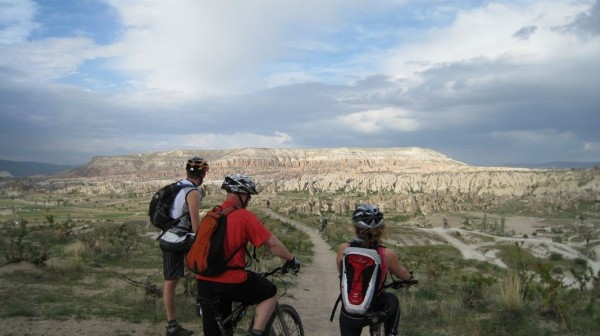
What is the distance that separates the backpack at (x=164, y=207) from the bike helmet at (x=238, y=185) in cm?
142

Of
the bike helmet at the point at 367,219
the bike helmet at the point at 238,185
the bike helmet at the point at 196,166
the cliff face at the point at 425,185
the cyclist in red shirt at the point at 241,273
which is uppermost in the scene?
the bike helmet at the point at 196,166

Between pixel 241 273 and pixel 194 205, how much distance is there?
1569mm

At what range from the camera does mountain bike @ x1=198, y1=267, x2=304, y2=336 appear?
4758 millimetres

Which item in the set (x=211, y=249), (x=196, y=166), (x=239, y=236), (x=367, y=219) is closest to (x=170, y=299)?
(x=196, y=166)

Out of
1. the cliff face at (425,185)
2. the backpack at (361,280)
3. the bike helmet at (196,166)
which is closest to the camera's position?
the backpack at (361,280)

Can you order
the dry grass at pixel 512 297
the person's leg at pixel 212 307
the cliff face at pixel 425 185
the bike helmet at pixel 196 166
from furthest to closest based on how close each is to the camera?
the cliff face at pixel 425 185
the dry grass at pixel 512 297
the bike helmet at pixel 196 166
the person's leg at pixel 212 307

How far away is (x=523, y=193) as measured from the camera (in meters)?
109

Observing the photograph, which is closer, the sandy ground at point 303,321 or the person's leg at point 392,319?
the person's leg at point 392,319

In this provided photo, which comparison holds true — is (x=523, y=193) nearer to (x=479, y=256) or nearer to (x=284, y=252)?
(x=479, y=256)

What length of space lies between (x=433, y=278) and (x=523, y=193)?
107479mm

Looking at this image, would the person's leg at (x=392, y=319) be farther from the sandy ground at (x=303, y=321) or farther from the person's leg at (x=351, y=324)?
the sandy ground at (x=303, y=321)

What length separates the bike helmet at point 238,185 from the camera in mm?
4875

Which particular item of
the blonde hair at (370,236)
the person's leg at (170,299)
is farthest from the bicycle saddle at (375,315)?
the person's leg at (170,299)

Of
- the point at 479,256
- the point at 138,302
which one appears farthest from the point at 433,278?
the point at 479,256
